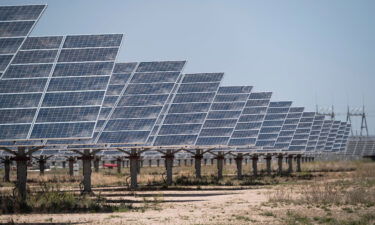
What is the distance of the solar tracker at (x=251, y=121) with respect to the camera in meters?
52.2

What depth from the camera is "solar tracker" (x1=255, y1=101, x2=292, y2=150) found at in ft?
205

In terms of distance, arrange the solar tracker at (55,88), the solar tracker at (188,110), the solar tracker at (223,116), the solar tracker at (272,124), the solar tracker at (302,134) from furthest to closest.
Answer: 1. the solar tracker at (302,134)
2. the solar tracker at (272,124)
3. the solar tracker at (223,116)
4. the solar tracker at (188,110)
5. the solar tracker at (55,88)

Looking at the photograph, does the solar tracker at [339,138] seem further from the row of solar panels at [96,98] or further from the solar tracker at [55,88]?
the solar tracker at [55,88]

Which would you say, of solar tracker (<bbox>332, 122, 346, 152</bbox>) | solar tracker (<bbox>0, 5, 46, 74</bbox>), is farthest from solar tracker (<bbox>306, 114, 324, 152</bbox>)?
solar tracker (<bbox>0, 5, 46, 74</bbox>)

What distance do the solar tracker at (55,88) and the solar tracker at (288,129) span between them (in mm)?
36842

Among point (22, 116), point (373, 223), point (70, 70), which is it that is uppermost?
point (70, 70)

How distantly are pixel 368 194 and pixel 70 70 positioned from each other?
1528 centimetres

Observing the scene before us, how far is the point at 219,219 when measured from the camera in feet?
78.1

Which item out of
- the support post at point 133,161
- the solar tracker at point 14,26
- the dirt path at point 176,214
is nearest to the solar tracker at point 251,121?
the support post at point 133,161

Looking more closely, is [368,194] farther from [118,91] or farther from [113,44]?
[118,91]

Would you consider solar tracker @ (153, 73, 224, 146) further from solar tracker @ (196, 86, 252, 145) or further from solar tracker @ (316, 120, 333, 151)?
solar tracker @ (316, 120, 333, 151)

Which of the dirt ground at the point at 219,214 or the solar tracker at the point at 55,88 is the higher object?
the solar tracker at the point at 55,88

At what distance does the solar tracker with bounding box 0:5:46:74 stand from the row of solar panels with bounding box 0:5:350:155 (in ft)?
0.14

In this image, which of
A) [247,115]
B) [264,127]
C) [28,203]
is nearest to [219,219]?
[28,203]
